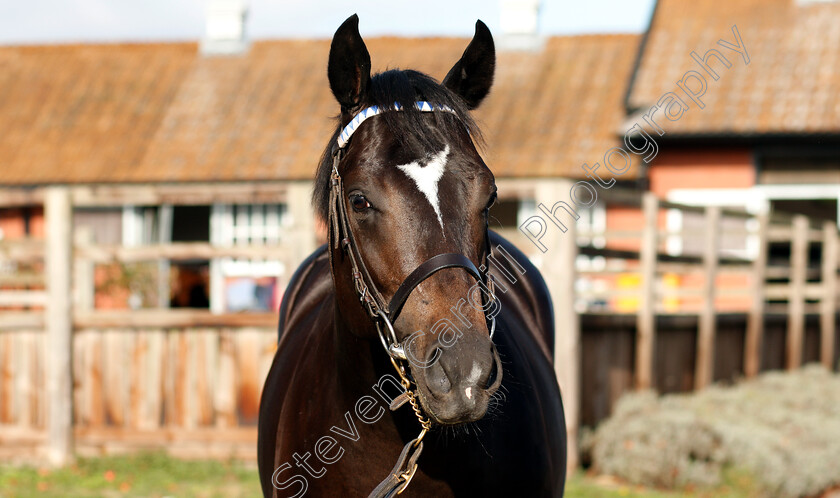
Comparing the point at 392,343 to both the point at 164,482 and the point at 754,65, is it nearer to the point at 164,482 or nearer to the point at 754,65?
the point at 164,482

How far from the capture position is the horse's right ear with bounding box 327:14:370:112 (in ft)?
8.08

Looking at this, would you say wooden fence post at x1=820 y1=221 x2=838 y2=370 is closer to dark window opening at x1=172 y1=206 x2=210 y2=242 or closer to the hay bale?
the hay bale

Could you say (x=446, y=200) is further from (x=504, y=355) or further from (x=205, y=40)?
(x=205, y=40)

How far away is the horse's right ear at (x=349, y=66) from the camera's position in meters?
2.46

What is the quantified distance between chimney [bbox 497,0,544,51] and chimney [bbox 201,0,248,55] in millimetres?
5882

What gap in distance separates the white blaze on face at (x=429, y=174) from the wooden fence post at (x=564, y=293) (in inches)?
174

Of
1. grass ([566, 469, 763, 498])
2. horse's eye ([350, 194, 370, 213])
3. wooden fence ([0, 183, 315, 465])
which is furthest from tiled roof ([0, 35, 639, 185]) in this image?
horse's eye ([350, 194, 370, 213])

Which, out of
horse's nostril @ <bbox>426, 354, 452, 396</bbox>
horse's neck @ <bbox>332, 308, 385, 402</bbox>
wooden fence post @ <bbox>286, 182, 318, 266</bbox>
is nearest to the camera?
horse's nostril @ <bbox>426, 354, 452, 396</bbox>

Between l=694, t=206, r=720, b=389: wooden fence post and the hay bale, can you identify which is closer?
the hay bale

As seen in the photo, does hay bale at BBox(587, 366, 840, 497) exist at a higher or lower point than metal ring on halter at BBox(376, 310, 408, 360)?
lower

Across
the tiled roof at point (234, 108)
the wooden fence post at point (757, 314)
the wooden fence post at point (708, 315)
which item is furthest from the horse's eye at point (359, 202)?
the tiled roof at point (234, 108)

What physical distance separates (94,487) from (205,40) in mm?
15227

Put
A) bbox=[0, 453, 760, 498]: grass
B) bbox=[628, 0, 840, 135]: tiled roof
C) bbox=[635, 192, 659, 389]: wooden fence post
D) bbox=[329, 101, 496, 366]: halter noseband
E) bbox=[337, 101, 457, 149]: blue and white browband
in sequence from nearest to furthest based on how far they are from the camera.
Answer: bbox=[329, 101, 496, 366]: halter noseband < bbox=[337, 101, 457, 149]: blue and white browband < bbox=[0, 453, 760, 498]: grass < bbox=[635, 192, 659, 389]: wooden fence post < bbox=[628, 0, 840, 135]: tiled roof

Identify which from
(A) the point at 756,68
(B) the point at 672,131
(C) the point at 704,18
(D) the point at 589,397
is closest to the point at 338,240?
(D) the point at 589,397
